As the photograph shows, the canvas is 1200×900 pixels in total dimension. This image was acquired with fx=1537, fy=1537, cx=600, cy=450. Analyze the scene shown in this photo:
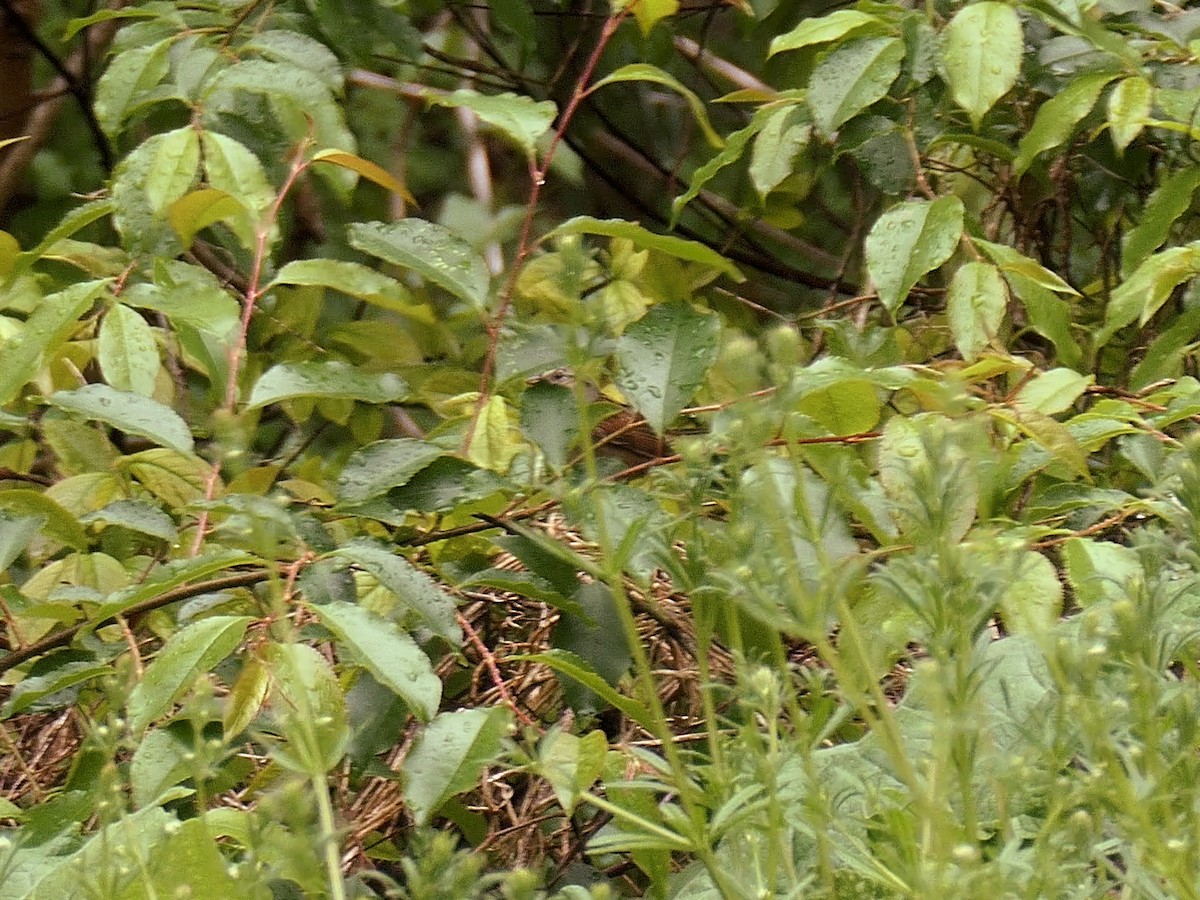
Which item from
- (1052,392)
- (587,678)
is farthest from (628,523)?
(1052,392)

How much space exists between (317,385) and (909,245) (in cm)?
46

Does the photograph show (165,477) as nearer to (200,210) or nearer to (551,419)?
(200,210)

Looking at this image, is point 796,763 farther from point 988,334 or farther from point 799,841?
point 988,334

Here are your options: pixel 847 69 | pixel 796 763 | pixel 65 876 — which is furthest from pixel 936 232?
pixel 65 876

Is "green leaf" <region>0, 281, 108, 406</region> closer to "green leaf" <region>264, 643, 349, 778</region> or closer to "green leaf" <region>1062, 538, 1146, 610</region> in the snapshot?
"green leaf" <region>264, 643, 349, 778</region>

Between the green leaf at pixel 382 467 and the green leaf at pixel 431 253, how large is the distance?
0.13m

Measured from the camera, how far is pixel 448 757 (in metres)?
0.80

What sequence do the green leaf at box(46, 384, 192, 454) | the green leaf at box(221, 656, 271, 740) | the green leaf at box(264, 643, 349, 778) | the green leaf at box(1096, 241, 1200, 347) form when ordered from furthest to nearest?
the green leaf at box(1096, 241, 1200, 347) → the green leaf at box(46, 384, 192, 454) → the green leaf at box(221, 656, 271, 740) → the green leaf at box(264, 643, 349, 778)

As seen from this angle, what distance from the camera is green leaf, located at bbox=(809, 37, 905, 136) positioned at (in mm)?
1251

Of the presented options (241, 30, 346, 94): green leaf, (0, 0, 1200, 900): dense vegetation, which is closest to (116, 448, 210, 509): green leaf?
(0, 0, 1200, 900): dense vegetation

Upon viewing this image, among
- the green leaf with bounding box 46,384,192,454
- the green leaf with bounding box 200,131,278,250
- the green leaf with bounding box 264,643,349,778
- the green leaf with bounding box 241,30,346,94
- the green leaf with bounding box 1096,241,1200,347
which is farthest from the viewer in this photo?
the green leaf with bounding box 241,30,346,94

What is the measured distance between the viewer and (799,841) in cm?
74

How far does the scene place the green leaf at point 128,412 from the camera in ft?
3.24

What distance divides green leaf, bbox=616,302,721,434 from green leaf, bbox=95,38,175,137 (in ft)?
1.90
